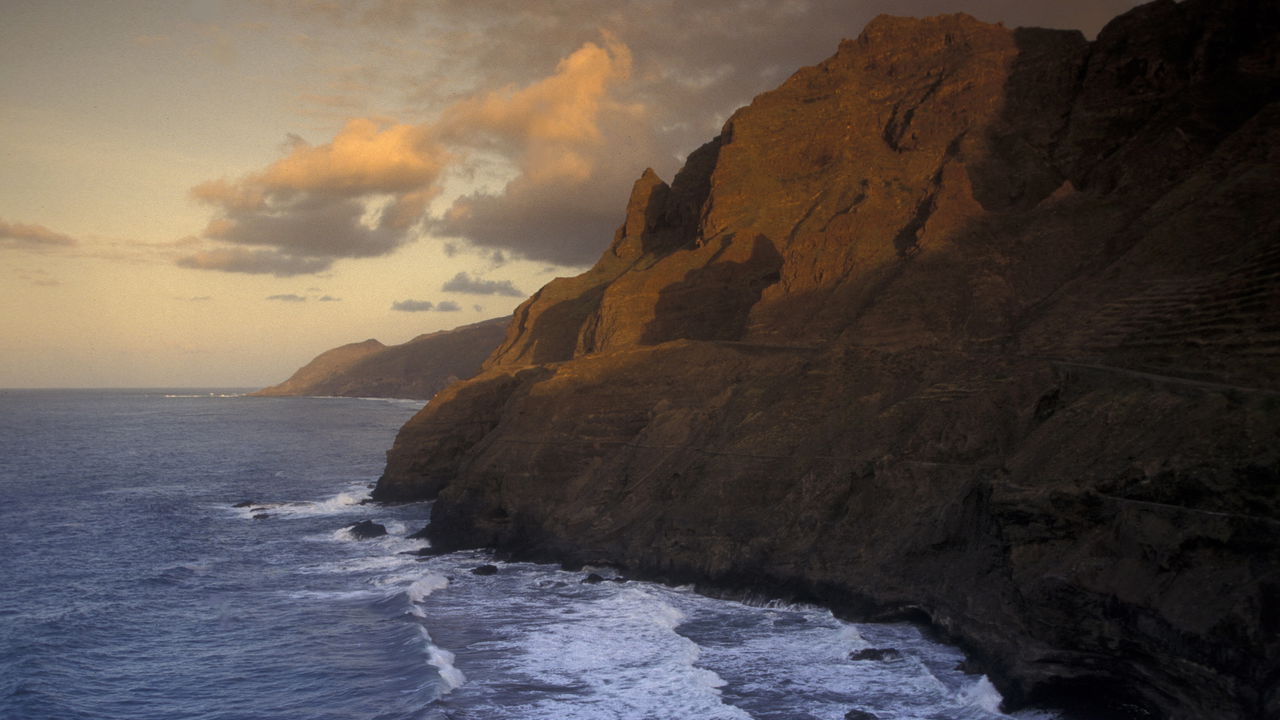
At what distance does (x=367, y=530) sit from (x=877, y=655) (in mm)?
29798

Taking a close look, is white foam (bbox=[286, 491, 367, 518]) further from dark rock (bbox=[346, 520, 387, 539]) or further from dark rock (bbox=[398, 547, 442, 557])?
dark rock (bbox=[398, 547, 442, 557])

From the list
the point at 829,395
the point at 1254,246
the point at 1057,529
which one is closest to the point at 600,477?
the point at 829,395

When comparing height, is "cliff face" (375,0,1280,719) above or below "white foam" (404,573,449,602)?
above

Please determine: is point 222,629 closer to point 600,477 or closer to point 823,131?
point 600,477

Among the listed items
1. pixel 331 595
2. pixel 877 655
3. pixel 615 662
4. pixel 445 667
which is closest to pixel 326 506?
pixel 331 595

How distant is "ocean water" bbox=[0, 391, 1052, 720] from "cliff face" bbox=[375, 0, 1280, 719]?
2352 mm

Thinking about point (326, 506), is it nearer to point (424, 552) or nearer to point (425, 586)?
point (424, 552)

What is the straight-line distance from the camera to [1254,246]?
24.5m

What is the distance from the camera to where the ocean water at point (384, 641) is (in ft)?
70.9

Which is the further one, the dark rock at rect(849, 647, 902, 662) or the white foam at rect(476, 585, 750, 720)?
the dark rock at rect(849, 647, 902, 662)

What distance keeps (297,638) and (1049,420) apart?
2295 cm

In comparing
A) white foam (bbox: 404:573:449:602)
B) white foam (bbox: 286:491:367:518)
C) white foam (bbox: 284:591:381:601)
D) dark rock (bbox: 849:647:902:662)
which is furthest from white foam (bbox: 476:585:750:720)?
white foam (bbox: 286:491:367:518)

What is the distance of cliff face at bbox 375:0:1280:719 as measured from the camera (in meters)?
18.8

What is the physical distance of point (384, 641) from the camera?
27422mm
